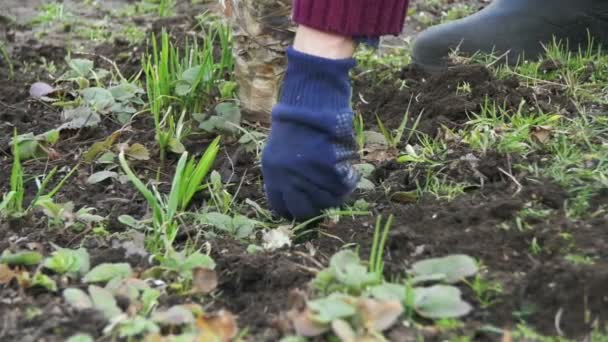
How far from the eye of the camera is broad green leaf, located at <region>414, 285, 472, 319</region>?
4.54 ft

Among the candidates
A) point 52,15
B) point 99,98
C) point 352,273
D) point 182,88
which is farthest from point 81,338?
point 52,15

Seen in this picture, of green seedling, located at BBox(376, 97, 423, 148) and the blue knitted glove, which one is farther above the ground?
the blue knitted glove

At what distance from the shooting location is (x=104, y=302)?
1469mm

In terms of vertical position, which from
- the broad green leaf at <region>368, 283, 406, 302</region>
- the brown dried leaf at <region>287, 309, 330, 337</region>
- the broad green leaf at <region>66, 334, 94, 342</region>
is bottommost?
the broad green leaf at <region>66, 334, 94, 342</region>

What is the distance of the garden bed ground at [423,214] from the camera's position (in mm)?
1422

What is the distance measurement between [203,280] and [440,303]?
1.38 ft

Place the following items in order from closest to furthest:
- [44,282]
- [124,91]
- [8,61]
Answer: [44,282]
[124,91]
[8,61]

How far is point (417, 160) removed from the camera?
82.0 inches

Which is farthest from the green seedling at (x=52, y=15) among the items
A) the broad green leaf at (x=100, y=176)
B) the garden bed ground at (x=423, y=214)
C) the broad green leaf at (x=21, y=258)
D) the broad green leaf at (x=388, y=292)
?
the broad green leaf at (x=388, y=292)

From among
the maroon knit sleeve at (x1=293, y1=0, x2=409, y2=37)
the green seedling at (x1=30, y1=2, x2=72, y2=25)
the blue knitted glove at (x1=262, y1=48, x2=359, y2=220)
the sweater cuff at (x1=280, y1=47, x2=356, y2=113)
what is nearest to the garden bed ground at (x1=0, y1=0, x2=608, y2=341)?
the blue knitted glove at (x1=262, y1=48, x2=359, y2=220)

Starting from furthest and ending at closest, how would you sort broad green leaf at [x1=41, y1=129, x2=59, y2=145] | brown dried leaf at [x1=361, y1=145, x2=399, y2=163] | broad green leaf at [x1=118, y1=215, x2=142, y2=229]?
broad green leaf at [x1=41, y1=129, x2=59, y2=145], brown dried leaf at [x1=361, y1=145, x2=399, y2=163], broad green leaf at [x1=118, y1=215, x2=142, y2=229]

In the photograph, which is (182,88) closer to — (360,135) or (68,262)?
(360,135)

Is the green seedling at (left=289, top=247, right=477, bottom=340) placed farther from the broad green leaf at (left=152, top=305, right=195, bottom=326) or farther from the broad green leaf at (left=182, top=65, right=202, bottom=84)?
the broad green leaf at (left=182, top=65, right=202, bottom=84)

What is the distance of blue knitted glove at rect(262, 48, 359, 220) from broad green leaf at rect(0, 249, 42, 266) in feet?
1.54
